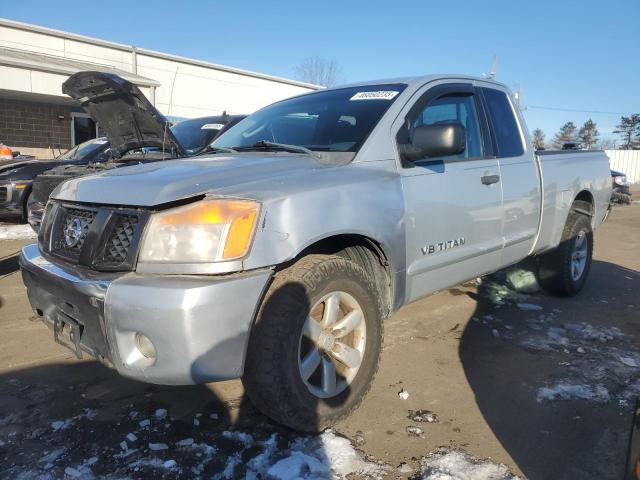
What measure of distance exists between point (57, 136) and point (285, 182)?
52.1ft

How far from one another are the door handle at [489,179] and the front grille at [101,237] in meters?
2.27

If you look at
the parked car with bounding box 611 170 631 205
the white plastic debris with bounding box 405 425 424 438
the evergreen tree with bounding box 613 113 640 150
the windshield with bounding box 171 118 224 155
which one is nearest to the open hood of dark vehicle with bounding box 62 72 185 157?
the windshield with bounding box 171 118 224 155

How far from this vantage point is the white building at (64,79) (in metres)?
13.4

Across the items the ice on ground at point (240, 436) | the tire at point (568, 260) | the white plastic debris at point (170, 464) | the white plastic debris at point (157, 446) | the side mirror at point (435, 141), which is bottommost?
the white plastic debris at point (157, 446)

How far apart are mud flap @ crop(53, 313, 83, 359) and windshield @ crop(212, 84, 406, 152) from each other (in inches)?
60.7

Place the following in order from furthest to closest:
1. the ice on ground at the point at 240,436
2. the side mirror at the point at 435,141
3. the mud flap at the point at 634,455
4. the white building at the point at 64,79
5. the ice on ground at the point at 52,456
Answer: the white building at the point at 64,79 → the side mirror at the point at 435,141 → the ice on ground at the point at 240,436 → the ice on ground at the point at 52,456 → the mud flap at the point at 634,455

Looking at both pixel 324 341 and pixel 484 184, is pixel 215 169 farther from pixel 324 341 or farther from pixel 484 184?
pixel 484 184

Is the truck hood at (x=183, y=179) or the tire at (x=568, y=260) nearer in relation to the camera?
the truck hood at (x=183, y=179)

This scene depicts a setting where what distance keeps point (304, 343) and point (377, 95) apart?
169cm

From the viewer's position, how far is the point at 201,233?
6.75ft

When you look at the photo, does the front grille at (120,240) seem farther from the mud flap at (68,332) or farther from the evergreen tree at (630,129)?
the evergreen tree at (630,129)

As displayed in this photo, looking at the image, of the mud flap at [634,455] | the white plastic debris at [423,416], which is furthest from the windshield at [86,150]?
the mud flap at [634,455]

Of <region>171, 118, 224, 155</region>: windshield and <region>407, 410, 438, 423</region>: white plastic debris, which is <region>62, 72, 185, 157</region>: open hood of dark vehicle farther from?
<region>407, 410, 438, 423</region>: white plastic debris

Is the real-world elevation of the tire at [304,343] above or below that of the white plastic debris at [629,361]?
above
